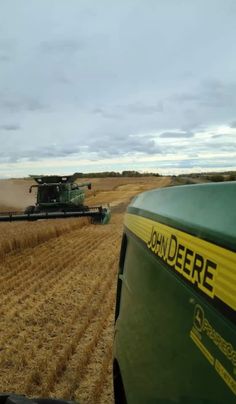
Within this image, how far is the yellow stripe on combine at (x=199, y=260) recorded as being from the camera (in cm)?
118

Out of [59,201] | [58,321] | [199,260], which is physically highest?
[199,260]

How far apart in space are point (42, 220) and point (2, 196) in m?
30.1

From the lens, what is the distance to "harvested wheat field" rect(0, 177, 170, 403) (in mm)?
5355

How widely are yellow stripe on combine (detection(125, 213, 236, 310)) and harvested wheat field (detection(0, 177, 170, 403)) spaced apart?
3513 mm

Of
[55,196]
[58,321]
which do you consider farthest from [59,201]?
[58,321]

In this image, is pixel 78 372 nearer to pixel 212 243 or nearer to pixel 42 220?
pixel 212 243

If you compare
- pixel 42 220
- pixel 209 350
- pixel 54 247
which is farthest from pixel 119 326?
pixel 42 220

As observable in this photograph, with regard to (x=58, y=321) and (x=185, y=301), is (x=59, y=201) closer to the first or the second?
(x=58, y=321)

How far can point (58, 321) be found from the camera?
25.1 ft

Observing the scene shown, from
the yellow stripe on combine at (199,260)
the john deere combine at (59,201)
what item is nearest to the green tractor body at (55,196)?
the john deere combine at (59,201)

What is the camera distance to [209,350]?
125 centimetres

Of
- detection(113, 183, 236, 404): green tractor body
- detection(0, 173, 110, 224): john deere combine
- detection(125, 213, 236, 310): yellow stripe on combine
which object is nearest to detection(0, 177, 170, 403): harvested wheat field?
detection(113, 183, 236, 404): green tractor body

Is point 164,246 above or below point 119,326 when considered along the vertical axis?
above

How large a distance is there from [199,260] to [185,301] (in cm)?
15
